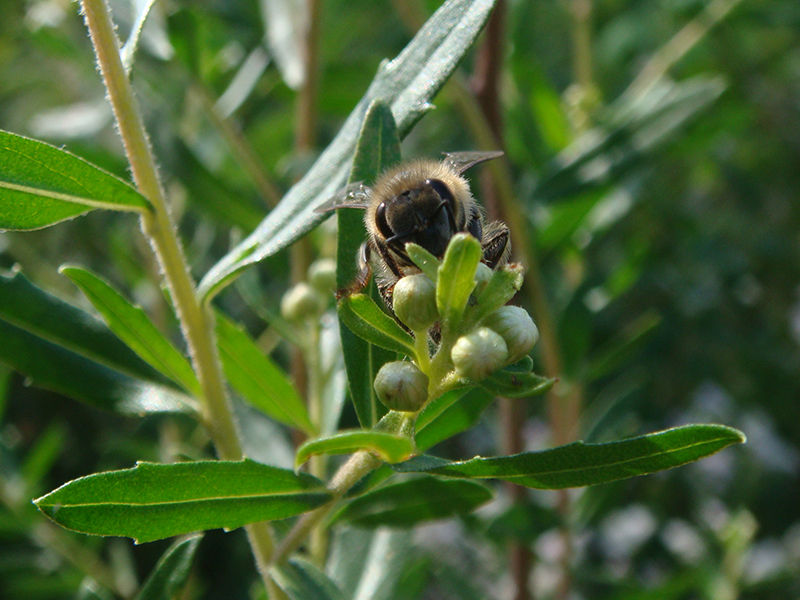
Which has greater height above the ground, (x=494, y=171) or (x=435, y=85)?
(x=494, y=171)

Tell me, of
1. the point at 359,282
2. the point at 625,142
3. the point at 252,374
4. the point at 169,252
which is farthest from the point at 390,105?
the point at 625,142

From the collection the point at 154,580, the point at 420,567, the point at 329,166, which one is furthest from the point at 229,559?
the point at 329,166

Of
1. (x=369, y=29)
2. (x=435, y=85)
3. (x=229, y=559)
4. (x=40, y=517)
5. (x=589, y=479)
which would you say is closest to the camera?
(x=589, y=479)

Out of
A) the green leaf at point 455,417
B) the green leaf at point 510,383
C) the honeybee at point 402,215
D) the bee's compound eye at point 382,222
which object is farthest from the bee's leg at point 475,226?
the green leaf at point 510,383

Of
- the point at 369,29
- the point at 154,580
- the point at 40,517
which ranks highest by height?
the point at 369,29

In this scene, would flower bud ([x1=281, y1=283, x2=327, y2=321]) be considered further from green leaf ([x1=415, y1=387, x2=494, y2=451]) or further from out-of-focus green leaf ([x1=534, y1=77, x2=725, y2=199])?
out-of-focus green leaf ([x1=534, y1=77, x2=725, y2=199])

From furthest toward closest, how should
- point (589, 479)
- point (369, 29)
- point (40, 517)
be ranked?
point (369, 29) < point (40, 517) < point (589, 479)

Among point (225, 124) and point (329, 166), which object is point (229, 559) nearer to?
point (225, 124)

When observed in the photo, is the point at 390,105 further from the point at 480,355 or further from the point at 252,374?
the point at 252,374
